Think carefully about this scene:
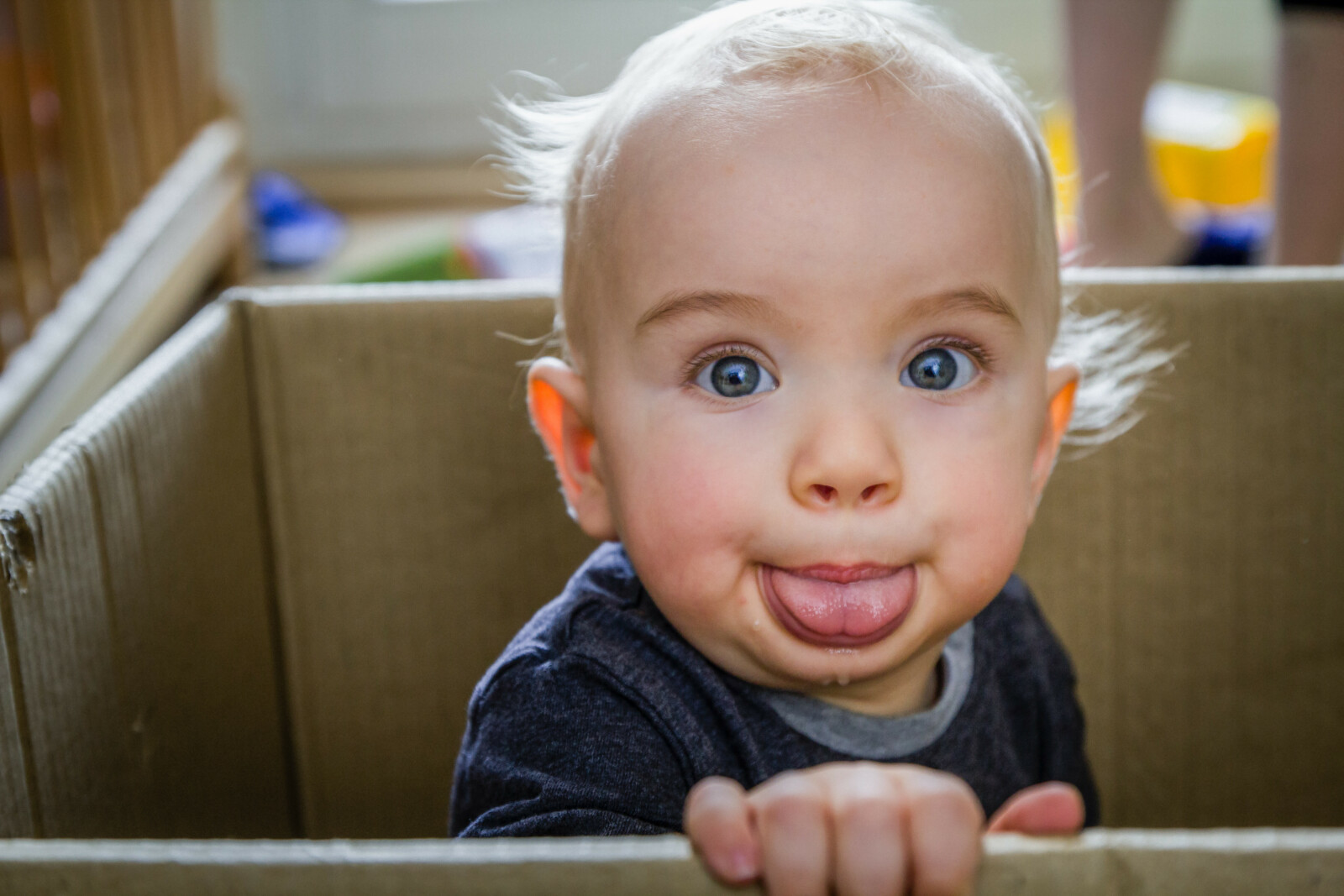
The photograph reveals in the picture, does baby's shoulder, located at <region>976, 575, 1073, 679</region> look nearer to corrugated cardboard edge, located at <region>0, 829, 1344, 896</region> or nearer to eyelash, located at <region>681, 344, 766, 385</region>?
eyelash, located at <region>681, 344, 766, 385</region>

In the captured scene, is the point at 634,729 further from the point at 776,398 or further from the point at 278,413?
the point at 278,413

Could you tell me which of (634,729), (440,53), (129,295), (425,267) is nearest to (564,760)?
(634,729)

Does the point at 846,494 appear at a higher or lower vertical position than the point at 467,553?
higher

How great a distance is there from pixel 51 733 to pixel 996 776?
0.41m

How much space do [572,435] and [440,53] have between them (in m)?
1.91

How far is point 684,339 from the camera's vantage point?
501mm

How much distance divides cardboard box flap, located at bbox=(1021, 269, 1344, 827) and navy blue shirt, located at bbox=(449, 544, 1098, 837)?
17 centimetres

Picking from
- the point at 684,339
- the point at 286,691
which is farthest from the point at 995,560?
the point at 286,691

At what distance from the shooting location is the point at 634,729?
1.76 ft

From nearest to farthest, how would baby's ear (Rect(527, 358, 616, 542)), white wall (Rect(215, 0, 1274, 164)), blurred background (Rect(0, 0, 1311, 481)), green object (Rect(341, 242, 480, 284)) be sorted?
baby's ear (Rect(527, 358, 616, 542))
blurred background (Rect(0, 0, 1311, 481))
green object (Rect(341, 242, 480, 284))
white wall (Rect(215, 0, 1274, 164))

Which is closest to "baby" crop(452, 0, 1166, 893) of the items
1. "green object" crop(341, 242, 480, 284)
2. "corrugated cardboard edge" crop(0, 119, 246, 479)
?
"corrugated cardboard edge" crop(0, 119, 246, 479)

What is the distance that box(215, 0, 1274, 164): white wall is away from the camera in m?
2.31

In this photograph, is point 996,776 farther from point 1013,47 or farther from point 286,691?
point 1013,47

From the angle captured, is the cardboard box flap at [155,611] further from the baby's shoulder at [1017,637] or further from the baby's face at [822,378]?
the baby's shoulder at [1017,637]
